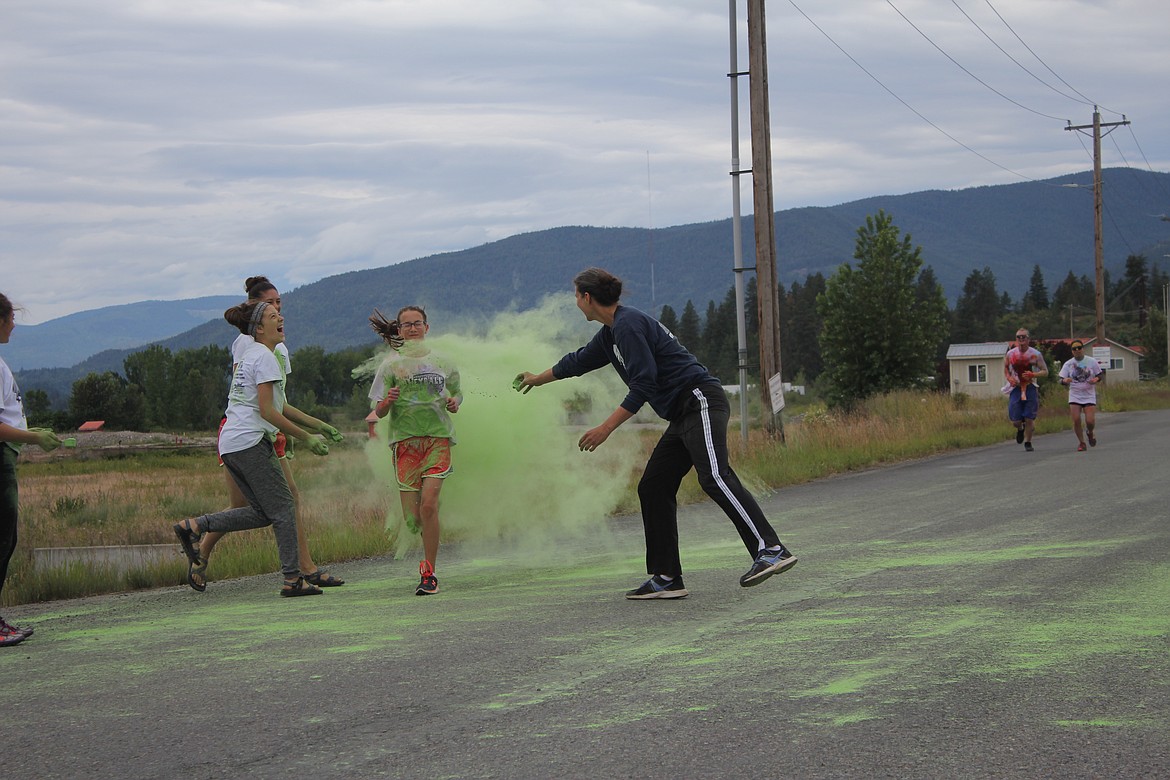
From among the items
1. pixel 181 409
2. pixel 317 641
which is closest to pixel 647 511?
pixel 317 641

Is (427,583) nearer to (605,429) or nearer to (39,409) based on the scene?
(605,429)

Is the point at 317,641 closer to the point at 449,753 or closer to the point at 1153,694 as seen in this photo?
the point at 449,753

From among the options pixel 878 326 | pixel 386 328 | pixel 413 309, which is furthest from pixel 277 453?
pixel 878 326

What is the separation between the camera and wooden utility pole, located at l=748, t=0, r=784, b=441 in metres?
19.6

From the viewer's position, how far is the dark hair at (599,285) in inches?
287

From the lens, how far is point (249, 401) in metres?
7.89

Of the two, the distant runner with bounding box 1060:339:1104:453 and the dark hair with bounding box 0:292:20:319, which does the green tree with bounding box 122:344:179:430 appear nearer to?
the distant runner with bounding box 1060:339:1104:453

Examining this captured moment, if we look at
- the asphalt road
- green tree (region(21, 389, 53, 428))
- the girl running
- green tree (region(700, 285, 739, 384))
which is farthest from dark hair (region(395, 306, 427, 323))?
green tree (region(700, 285, 739, 384))

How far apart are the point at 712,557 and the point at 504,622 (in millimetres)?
2907

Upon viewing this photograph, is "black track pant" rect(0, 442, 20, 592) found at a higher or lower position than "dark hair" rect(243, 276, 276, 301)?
lower

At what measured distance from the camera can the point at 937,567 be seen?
7957 millimetres

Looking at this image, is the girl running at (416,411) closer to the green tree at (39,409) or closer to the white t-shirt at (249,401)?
the white t-shirt at (249,401)

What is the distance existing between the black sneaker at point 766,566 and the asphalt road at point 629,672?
16 cm

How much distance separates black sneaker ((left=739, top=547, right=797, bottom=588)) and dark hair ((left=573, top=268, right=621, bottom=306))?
6.03 feet
